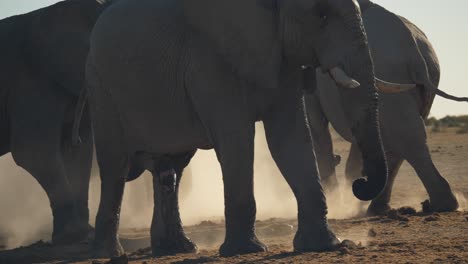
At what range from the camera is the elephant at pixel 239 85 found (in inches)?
372

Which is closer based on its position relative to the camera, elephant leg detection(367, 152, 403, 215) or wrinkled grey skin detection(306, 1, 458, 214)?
wrinkled grey skin detection(306, 1, 458, 214)

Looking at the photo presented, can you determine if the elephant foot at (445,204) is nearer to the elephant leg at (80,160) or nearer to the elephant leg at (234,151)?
the elephant leg at (234,151)

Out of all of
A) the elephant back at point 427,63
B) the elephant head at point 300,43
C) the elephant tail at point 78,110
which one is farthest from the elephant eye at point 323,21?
the elephant back at point 427,63

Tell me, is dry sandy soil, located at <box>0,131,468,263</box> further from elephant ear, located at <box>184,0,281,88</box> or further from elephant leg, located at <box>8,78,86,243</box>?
elephant ear, located at <box>184,0,281,88</box>

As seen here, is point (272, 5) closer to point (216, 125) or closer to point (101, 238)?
point (216, 125)

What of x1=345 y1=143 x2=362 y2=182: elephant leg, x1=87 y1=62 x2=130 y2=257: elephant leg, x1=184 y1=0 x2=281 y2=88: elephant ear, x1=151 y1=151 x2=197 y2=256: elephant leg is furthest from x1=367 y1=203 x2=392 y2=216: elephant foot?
x1=184 y1=0 x2=281 y2=88: elephant ear

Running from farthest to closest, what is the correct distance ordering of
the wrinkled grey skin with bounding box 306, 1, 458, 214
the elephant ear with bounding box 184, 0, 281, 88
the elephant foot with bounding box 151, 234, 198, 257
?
1. the wrinkled grey skin with bounding box 306, 1, 458, 214
2. the elephant foot with bounding box 151, 234, 198, 257
3. the elephant ear with bounding box 184, 0, 281, 88

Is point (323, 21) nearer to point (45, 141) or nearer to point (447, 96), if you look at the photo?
point (447, 96)

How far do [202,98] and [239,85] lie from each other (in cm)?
30

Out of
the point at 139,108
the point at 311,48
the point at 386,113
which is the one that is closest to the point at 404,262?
the point at 311,48

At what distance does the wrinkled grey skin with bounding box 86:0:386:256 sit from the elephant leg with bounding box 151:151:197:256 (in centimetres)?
49

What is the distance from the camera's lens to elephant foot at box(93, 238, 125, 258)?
36.0 ft

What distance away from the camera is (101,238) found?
11.0m

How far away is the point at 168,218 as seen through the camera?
37.3 feet
